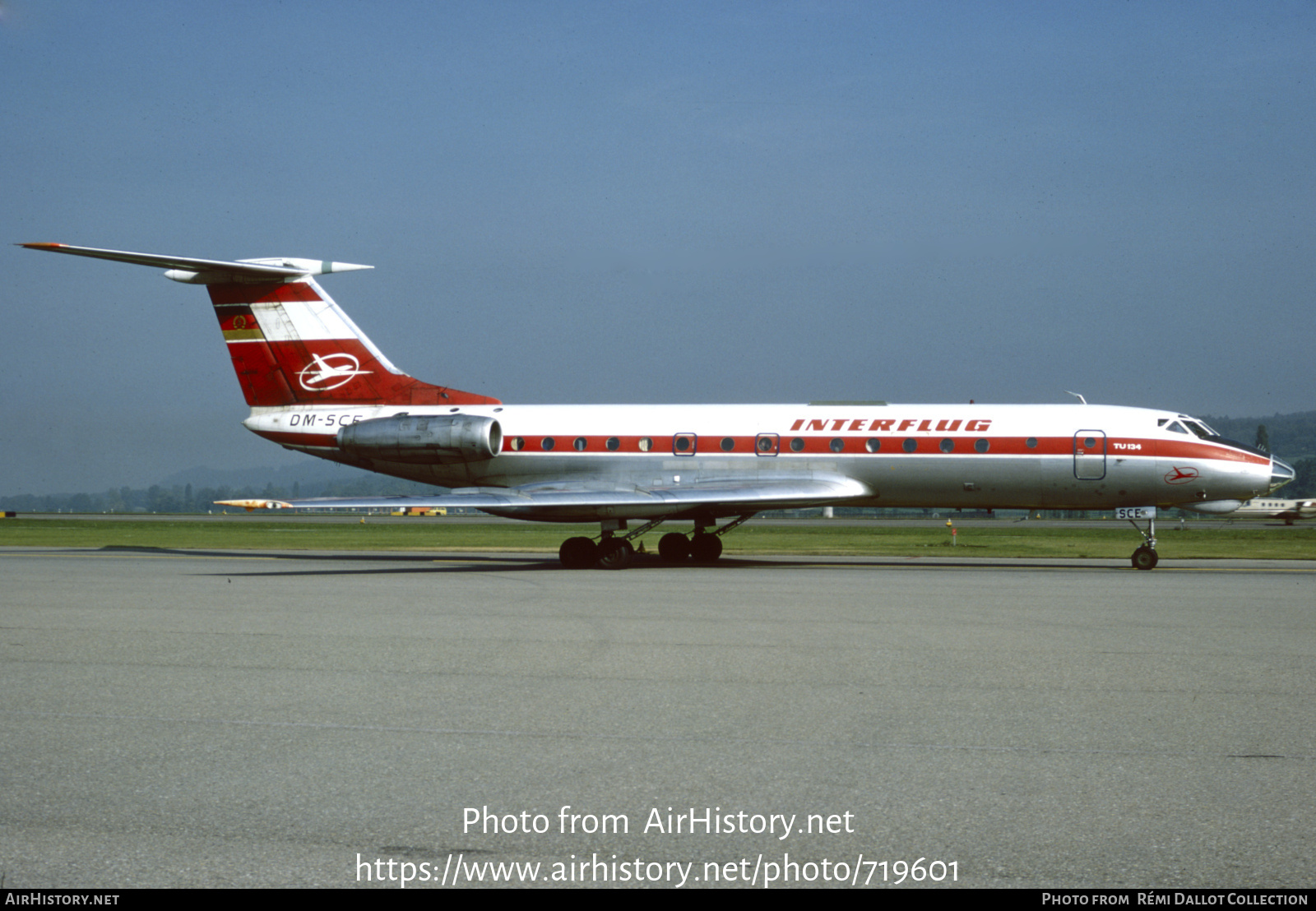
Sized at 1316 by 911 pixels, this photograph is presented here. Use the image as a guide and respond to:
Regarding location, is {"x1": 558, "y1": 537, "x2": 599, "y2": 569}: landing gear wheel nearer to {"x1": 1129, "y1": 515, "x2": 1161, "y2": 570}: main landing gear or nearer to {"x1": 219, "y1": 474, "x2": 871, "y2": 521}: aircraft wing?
{"x1": 219, "y1": 474, "x2": 871, "y2": 521}: aircraft wing

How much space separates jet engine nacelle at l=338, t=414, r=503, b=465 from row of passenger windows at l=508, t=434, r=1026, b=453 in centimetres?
76

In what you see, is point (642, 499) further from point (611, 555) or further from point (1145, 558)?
point (1145, 558)

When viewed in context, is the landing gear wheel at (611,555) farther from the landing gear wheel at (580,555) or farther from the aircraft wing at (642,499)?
the aircraft wing at (642,499)

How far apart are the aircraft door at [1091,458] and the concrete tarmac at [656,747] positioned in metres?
9.33

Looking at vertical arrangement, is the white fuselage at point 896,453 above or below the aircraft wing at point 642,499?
above

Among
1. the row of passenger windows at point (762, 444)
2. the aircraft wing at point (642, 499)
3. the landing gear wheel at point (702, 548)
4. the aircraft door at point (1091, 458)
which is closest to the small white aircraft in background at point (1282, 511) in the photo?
the aircraft door at point (1091, 458)

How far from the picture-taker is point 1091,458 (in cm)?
2288

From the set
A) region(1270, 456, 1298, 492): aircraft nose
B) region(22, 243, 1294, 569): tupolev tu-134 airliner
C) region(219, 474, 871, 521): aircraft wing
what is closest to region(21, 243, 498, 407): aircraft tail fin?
region(22, 243, 1294, 569): tupolev tu-134 airliner

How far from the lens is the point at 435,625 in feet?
39.5

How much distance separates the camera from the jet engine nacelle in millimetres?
24859

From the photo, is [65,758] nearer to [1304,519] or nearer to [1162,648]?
[1162,648]

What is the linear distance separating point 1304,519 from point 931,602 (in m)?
64.1

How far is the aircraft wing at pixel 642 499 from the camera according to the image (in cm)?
2201
